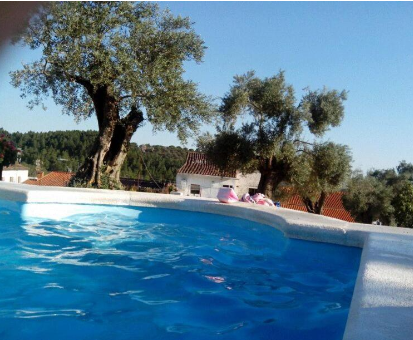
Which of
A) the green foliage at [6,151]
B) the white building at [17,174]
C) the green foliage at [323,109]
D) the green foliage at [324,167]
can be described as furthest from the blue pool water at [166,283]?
the white building at [17,174]

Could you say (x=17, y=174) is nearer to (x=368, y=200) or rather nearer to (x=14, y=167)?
(x=14, y=167)

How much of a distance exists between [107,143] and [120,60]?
2.70m

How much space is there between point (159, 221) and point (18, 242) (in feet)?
10.6

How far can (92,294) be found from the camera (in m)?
4.20

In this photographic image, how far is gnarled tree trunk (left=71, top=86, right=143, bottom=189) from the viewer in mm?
12422

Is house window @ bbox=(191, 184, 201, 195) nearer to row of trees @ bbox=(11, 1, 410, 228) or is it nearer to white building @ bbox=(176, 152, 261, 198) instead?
white building @ bbox=(176, 152, 261, 198)

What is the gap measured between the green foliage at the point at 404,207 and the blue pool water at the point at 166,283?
65.6ft

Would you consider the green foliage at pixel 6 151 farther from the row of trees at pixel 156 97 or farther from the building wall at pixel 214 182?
the building wall at pixel 214 182

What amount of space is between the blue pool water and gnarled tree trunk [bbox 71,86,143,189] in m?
4.58

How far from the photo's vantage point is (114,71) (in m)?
11.3

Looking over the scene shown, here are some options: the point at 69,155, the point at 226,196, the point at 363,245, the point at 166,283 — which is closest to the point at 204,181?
the point at 69,155

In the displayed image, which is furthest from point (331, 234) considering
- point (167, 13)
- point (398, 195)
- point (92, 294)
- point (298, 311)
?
point (398, 195)

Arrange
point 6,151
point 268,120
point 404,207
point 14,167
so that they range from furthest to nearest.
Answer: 1. point 404,207
2. point 14,167
3. point 268,120
4. point 6,151

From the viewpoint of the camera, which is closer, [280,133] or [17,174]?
[280,133]
